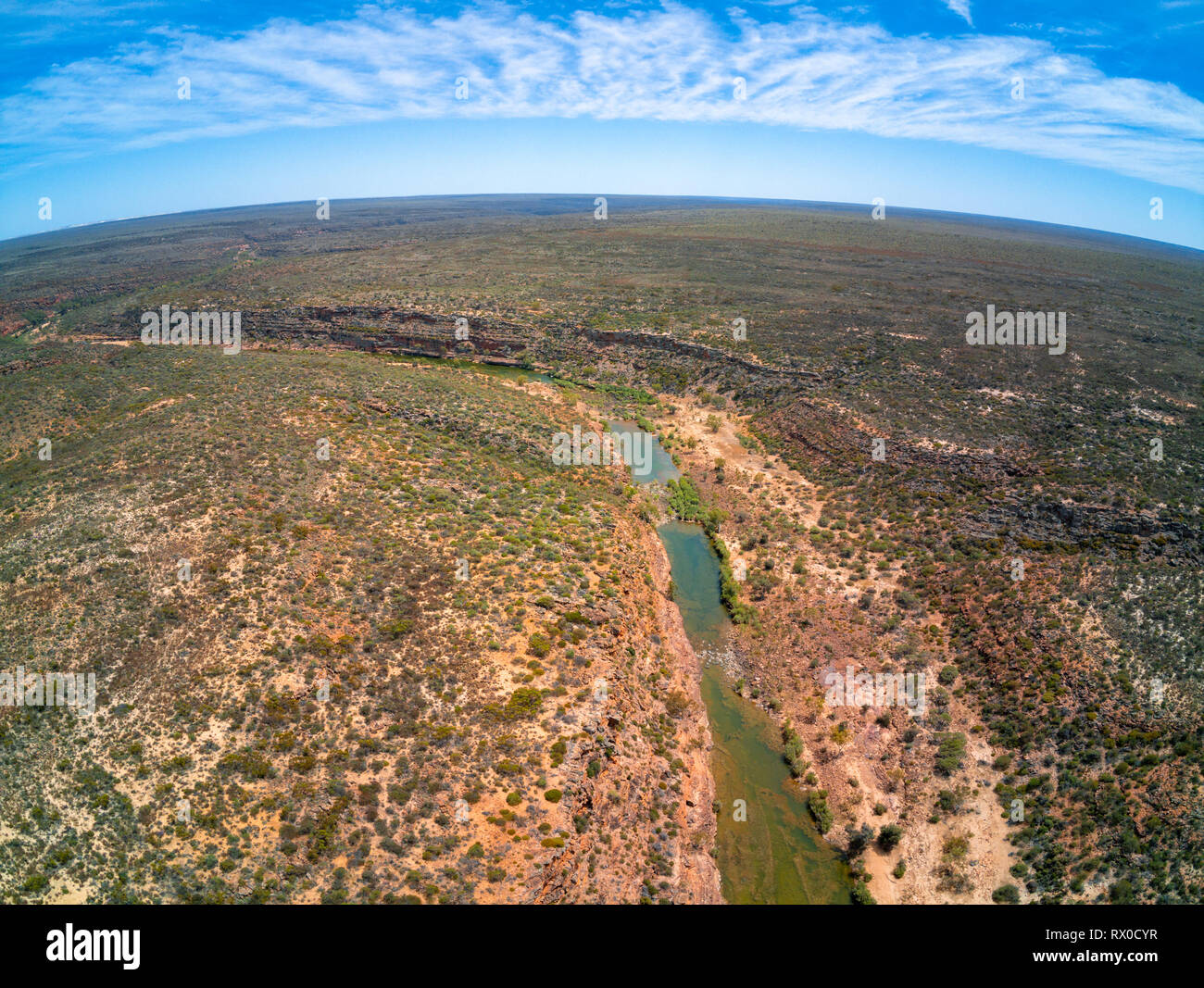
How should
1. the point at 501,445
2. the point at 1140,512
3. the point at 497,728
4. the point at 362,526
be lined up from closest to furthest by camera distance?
the point at 497,728
the point at 362,526
the point at 1140,512
the point at 501,445

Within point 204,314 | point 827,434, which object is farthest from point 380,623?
point 204,314

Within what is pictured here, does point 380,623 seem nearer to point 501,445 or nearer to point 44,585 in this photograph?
point 44,585

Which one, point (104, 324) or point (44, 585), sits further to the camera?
point (104, 324)

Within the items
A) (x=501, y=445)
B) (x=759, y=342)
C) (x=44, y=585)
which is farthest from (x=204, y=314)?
(x=759, y=342)

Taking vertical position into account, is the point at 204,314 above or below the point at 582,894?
above
